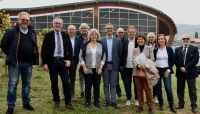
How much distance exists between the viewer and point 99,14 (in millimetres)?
29000

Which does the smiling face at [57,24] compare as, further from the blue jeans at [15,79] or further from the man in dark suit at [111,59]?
the man in dark suit at [111,59]

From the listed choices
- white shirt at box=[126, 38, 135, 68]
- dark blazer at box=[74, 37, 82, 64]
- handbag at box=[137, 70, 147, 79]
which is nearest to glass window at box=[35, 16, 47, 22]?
dark blazer at box=[74, 37, 82, 64]

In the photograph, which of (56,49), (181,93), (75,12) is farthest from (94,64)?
(75,12)

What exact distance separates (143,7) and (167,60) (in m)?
26.0

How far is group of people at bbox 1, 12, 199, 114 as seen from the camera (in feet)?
14.8

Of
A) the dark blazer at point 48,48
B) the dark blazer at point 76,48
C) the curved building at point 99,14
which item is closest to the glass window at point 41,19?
the curved building at point 99,14

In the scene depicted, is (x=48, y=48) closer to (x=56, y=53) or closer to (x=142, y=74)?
(x=56, y=53)

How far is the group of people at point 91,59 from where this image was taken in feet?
14.8

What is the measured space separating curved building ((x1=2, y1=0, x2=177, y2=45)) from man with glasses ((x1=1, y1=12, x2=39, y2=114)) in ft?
78.0

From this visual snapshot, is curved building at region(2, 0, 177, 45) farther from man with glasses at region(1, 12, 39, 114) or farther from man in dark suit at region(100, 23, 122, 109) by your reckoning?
man with glasses at region(1, 12, 39, 114)

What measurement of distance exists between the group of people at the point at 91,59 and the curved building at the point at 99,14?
2306 cm

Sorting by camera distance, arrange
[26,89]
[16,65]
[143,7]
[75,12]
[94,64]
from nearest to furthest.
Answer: [16,65]
[26,89]
[94,64]
[75,12]
[143,7]

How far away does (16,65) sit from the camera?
4.41 meters

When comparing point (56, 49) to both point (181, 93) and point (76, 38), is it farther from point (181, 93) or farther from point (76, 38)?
point (181, 93)
